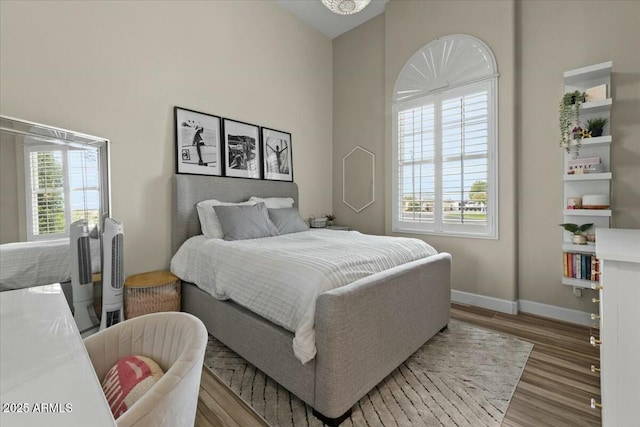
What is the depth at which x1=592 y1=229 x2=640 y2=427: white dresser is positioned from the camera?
3.50ft

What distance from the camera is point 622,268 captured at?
1.09 meters

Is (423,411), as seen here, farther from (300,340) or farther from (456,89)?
(456,89)

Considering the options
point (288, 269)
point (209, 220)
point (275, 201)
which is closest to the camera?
point (288, 269)

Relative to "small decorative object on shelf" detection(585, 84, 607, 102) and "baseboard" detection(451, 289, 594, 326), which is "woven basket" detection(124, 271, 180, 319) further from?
"small decorative object on shelf" detection(585, 84, 607, 102)

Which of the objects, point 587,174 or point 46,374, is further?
point 587,174

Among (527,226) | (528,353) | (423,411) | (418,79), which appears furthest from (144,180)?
(527,226)

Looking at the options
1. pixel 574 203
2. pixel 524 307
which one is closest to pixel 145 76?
pixel 574 203

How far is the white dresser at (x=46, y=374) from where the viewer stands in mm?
497

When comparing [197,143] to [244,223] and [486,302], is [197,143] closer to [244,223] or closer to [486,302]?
[244,223]

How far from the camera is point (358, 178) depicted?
167 inches

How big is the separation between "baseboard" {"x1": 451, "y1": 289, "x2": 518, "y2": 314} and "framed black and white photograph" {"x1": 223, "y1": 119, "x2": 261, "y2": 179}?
2.72 metres

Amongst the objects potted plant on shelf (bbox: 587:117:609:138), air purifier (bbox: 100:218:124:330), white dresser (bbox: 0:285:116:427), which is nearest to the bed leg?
white dresser (bbox: 0:285:116:427)

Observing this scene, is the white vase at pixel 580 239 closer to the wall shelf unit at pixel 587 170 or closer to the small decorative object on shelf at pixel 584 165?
the wall shelf unit at pixel 587 170

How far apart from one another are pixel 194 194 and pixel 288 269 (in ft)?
5.83
